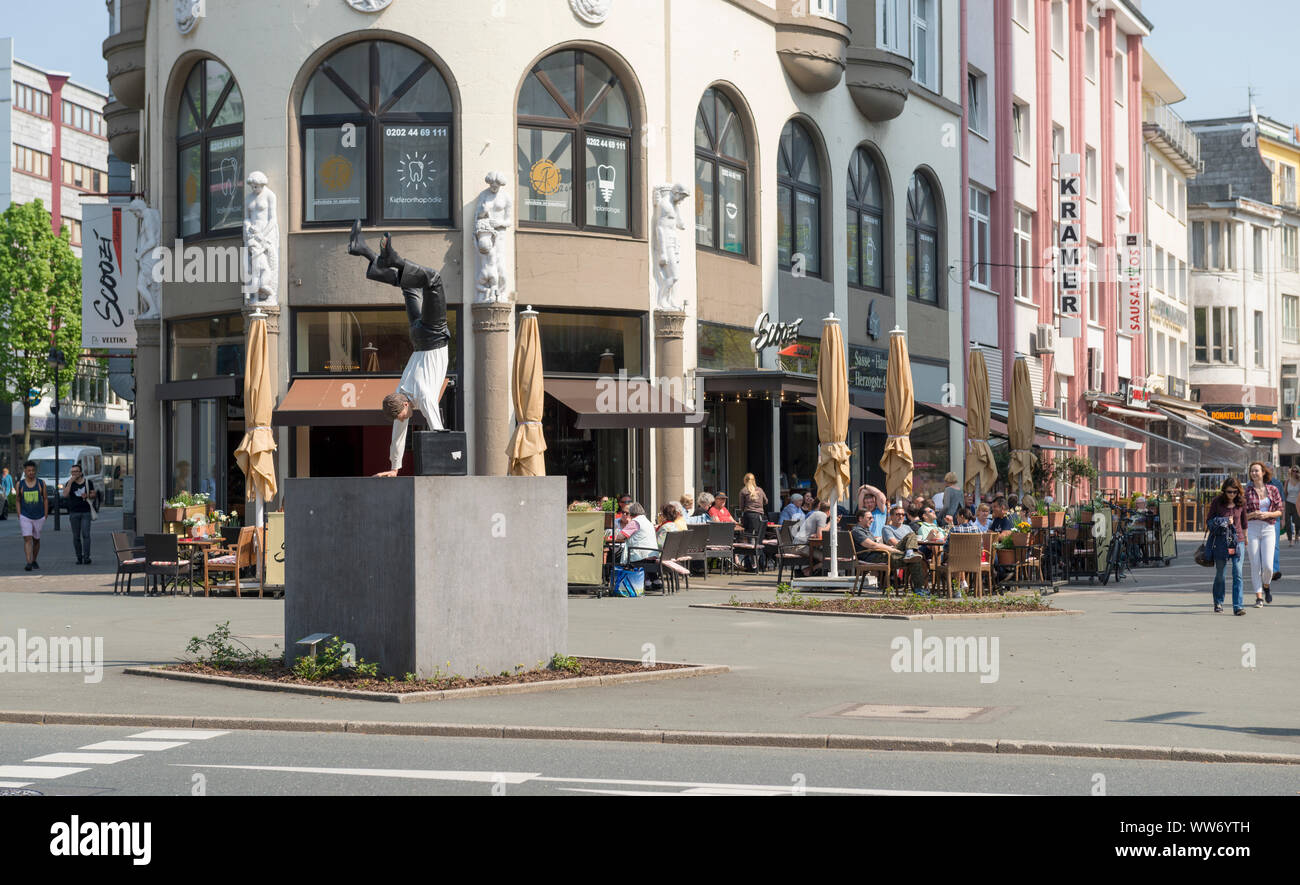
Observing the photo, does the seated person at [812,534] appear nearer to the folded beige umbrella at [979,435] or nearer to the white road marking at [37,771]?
the folded beige umbrella at [979,435]

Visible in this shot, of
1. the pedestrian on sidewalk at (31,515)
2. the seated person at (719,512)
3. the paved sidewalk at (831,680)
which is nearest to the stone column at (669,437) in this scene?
the seated person at (719,512)

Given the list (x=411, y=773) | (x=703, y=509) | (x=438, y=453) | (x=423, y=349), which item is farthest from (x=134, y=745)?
(x=703, y=509)

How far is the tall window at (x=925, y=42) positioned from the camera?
135ft

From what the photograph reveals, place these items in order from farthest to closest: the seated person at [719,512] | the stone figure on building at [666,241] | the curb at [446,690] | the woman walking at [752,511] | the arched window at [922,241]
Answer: the arched window at [922,241], the stone figure on building at [666,241], the woman walking at [752,511], the seated person at [719,512], the curb at [446,690]

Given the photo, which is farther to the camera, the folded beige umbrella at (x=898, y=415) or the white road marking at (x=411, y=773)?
the folded beige umbrella at (x=898, y=415)

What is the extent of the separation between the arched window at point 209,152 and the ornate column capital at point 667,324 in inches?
297

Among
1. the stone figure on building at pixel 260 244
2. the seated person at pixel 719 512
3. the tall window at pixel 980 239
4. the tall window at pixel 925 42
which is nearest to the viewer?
the stone figure on building at pixel 260 244

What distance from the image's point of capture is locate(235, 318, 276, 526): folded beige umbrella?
80.4ft

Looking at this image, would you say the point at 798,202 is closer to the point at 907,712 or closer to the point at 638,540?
the point at 638,540

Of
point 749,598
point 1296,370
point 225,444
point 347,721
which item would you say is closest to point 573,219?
point 225,444

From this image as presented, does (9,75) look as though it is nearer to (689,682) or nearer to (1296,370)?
(1296,370)

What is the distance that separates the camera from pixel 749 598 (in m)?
22.7

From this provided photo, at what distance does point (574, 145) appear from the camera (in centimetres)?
2983
